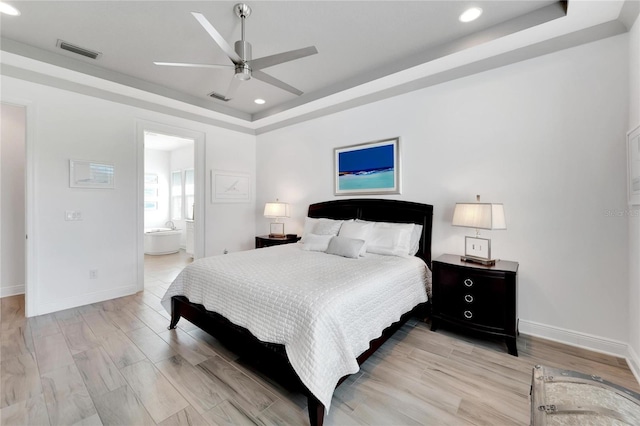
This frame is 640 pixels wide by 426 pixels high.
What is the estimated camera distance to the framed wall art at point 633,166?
6.38 feet

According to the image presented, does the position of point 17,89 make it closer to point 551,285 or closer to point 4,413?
point 4,413

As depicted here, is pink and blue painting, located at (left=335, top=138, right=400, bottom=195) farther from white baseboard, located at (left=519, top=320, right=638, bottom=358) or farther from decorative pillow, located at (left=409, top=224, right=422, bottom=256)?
white baseboard, located at (left=519, top=320, right=638, bottom=358)

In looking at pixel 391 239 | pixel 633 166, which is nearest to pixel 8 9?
pixel 391 239

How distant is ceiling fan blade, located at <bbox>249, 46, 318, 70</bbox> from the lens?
2133mm

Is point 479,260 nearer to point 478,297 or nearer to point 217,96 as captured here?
point 478,297

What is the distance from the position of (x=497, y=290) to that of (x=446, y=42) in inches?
94.4

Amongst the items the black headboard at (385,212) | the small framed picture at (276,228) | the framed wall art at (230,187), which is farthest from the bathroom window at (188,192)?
the black headboard at (385,212)

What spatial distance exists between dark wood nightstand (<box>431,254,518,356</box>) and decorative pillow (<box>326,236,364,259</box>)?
2.51ft

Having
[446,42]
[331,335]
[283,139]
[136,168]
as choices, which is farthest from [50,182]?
[446,42]

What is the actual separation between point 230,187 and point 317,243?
2.47 m

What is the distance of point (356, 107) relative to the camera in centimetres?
383

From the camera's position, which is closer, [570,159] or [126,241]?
[570,159]

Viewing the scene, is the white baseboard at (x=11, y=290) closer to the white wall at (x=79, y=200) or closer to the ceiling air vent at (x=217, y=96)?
the white wall at (x=79, y=200)

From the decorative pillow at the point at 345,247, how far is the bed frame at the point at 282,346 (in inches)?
28.2
